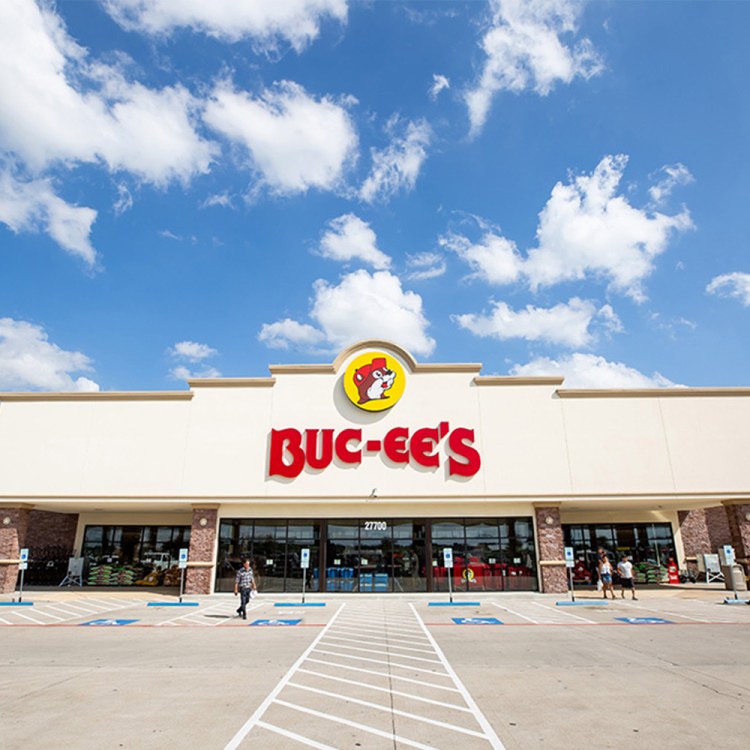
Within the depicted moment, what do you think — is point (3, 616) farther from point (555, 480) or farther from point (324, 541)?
point (555, 480)

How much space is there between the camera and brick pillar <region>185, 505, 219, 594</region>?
24.8 metres

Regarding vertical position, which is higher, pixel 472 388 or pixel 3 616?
pixel 472 388

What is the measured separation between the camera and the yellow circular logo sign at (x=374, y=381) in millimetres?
25828

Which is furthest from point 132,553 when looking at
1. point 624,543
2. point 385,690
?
point 624,543

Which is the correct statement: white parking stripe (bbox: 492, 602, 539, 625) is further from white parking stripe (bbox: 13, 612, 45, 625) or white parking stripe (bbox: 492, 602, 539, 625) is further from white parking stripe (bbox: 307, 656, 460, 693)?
white parking stripe (bbox: 13, 612, 45, 625)

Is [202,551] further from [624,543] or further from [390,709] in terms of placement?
[624,543]

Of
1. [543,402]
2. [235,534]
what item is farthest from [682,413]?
[235,534]

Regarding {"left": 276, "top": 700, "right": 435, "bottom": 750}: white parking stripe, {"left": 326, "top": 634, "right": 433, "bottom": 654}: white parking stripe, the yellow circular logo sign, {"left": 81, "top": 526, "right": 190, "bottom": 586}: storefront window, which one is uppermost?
the yellow circular logo sign

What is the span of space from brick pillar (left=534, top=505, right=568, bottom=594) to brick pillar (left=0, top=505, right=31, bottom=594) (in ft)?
76.1

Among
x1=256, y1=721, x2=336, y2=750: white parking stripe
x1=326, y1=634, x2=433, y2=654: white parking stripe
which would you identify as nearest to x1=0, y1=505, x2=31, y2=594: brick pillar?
x1=326, y1=634, x2=433, y2=654: white parking stripe

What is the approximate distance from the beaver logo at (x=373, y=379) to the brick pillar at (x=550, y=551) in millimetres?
8671

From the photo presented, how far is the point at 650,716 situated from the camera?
7.29 meters

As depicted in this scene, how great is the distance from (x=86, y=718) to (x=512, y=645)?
8.87m

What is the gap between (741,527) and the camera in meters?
25.1
